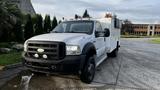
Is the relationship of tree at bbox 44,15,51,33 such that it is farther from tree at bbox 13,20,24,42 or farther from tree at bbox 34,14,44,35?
tree at bbox 13,20,24,42

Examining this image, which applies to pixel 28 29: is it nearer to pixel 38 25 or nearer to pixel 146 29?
pixel 38 25

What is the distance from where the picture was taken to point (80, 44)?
A: 5871 mm

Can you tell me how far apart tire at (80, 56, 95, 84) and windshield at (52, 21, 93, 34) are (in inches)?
42.7

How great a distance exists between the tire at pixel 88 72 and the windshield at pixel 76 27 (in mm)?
1085

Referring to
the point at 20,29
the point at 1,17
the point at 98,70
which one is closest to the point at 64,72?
the point at 98,70

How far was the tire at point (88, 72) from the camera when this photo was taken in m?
6.20

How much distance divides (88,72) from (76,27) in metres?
1.91

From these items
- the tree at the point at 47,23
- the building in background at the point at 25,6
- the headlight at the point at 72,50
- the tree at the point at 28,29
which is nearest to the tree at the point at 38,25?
the tree at the point at 47,23

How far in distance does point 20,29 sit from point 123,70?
34.2 feet

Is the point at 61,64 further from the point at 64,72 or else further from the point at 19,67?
the point at 19,67

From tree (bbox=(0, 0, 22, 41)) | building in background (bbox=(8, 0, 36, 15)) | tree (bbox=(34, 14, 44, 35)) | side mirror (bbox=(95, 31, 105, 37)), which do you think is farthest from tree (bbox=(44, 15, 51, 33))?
side mirror (bbox=(95, 31, 105, 37))

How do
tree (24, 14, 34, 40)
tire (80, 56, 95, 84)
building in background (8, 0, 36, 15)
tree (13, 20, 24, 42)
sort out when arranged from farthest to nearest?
building in background (8, 0, 36, 15) < tree (24, 14, 34, 40) < tree (13, 20, 24, 42) < tire (80, 56, 95, 84)

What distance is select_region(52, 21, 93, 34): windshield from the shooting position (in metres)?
7.25

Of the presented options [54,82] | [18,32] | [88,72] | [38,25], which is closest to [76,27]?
[88,72]
